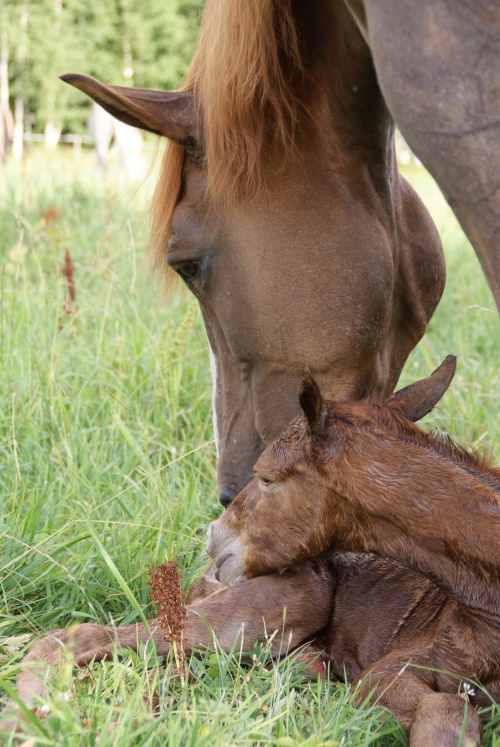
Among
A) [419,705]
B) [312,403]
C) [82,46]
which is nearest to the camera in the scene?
[419,705]

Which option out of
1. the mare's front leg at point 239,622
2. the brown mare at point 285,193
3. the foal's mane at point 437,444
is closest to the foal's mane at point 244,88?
the brown mare at point 285,193

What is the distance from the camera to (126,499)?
10.2 ft

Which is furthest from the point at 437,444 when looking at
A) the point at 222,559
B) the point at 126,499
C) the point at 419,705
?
the point at 126,499

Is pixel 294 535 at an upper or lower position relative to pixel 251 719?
upper

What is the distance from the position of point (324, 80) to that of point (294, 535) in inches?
57.1

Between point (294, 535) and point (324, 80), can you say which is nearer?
point (294, 535)

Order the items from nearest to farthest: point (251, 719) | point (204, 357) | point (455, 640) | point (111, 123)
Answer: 1. point (251, 719)
2. point (455, 640)
3. point (204, 357)
4. point (111, 123)

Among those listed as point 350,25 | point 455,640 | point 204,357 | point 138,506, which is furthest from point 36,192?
point 455,640

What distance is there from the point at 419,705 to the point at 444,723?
114mm

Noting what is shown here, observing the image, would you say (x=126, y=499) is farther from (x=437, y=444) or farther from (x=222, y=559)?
(x=437, y=444)

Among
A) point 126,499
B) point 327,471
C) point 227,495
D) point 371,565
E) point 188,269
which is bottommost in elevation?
point 126,499

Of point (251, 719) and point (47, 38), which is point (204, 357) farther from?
point (47, 38)

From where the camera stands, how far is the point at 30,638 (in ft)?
7.61

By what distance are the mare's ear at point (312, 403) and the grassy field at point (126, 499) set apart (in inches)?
26.3
